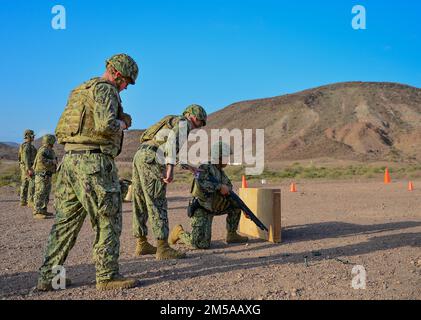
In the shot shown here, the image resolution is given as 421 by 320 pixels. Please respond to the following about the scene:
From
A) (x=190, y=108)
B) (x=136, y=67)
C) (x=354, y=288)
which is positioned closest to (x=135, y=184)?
(x=190, y=108)

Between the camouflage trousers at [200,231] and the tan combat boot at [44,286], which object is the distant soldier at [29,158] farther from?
the tan combat boot at [44,286]

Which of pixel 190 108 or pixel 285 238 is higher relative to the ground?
pixel 190 108

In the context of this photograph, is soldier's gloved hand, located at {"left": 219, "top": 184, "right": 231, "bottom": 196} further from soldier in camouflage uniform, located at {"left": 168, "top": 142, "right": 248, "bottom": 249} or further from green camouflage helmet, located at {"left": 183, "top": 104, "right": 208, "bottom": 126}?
green camouflage helmet, located at {"left": 183, "top": 104, "right": 208, "bottom": 126}

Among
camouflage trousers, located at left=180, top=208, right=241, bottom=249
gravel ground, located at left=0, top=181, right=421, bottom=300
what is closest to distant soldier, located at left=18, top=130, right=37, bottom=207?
gravel ground, located at left=0, top=181, right=421, bottom=300

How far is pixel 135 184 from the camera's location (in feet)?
20.8

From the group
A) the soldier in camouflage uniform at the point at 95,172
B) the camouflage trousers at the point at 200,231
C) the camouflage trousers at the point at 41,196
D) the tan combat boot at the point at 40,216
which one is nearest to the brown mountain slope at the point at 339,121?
the camouflage trousers at the point at 41,196

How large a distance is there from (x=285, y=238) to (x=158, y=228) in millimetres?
2539

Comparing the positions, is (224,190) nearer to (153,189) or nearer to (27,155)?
(153,189)

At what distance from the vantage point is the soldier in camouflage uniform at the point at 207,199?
690cm

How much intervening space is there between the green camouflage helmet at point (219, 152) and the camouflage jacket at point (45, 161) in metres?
5.99

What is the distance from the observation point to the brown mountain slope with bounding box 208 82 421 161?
174 ft

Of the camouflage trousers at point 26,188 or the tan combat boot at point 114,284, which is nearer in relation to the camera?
the tan combat boot at point 114,284

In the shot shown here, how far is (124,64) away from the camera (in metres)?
4.48
